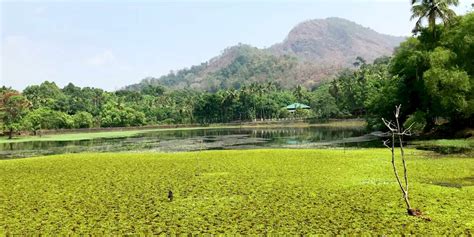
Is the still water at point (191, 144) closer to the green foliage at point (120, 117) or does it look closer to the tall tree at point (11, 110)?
the tall tree at point (11, 110)

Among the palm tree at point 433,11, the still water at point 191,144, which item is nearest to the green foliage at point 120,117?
the still water at point 191,144

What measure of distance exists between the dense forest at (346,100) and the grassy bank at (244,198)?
54.0ft

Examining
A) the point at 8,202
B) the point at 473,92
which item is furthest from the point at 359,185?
the point at 473,92

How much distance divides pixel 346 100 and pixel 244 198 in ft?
294

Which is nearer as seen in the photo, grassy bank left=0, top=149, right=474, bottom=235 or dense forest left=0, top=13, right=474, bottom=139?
grassy bank left=0, top=149, right=474, bottom=235

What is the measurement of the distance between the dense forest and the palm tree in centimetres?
57

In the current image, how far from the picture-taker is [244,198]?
14930mm

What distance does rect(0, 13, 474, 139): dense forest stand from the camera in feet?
122

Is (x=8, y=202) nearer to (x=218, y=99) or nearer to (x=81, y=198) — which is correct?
(x=81, y=198)

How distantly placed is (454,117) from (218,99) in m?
96.9

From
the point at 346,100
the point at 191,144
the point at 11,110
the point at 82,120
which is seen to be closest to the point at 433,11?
the point at 191,144

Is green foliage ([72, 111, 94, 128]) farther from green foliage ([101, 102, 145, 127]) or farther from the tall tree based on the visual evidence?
the tall tree

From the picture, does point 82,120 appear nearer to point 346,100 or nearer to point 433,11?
point 346,100

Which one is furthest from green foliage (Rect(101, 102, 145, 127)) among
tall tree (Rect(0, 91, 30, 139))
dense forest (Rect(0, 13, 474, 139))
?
tall tree (Rect(0, 91, 30, 139))
